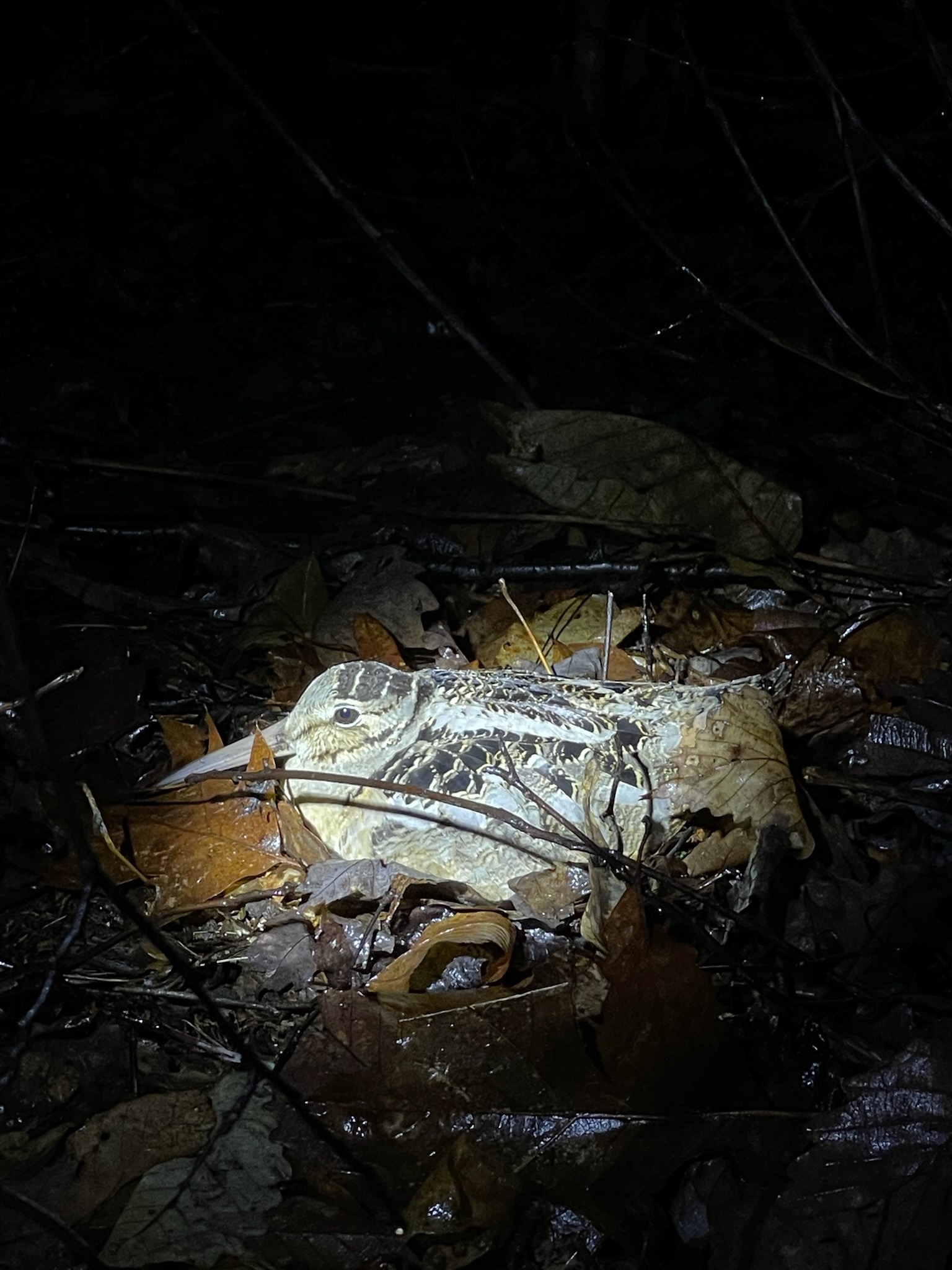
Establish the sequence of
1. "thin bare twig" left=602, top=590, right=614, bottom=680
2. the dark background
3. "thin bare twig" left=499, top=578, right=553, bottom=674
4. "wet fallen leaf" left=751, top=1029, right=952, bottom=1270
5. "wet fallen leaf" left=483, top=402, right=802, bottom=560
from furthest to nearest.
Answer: the dark background
"wet fallen leaf" left=483, top=402, right=802, bottom=560
"thin bare twig" left=499, top=578, right=553, bottom=674
"thin bare twig" left=602, top=590, right=614, bottom=680
"wet fallen leaf" left=751, top=1029, right=952, bottom=1270

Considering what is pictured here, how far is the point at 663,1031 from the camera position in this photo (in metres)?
2.05

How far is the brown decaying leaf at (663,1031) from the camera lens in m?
1.97

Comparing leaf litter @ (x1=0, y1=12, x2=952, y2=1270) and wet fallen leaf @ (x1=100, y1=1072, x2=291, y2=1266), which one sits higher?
wet fallen leaf @ (x1=100, y1=1072, x2=291, y2=1266)

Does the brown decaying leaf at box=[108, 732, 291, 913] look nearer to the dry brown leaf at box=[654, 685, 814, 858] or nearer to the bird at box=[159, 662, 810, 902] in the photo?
the bird at box=[159, 662, 810, 902]

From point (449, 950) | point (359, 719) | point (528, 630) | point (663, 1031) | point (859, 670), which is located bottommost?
point (859, 670)

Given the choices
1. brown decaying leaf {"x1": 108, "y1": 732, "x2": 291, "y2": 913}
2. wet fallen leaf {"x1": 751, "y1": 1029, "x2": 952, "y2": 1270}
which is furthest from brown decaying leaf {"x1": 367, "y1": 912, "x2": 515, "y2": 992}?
wet fallen leaf {"x1": 751, "y1": 1029, "x2": 952, "y2": 1270}

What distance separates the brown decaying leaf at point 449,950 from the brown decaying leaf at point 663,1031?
0.99 ft

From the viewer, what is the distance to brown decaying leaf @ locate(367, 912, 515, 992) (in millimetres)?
2381

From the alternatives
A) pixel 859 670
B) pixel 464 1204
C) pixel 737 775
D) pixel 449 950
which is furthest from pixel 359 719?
pixel 859 670

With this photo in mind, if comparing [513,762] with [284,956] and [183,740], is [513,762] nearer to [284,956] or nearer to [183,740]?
[284,956]

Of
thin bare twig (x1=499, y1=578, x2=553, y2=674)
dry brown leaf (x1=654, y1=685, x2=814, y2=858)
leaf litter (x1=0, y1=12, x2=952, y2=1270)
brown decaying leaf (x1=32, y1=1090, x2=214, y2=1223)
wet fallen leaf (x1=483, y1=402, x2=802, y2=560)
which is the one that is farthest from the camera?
wet fallen leaf (x1=483, y1=402, x2=802, y2=560)

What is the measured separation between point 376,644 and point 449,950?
1.31m

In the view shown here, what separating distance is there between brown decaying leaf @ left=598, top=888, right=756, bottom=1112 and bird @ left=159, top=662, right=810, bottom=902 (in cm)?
35

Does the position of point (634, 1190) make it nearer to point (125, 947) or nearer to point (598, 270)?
point (125, 947)
